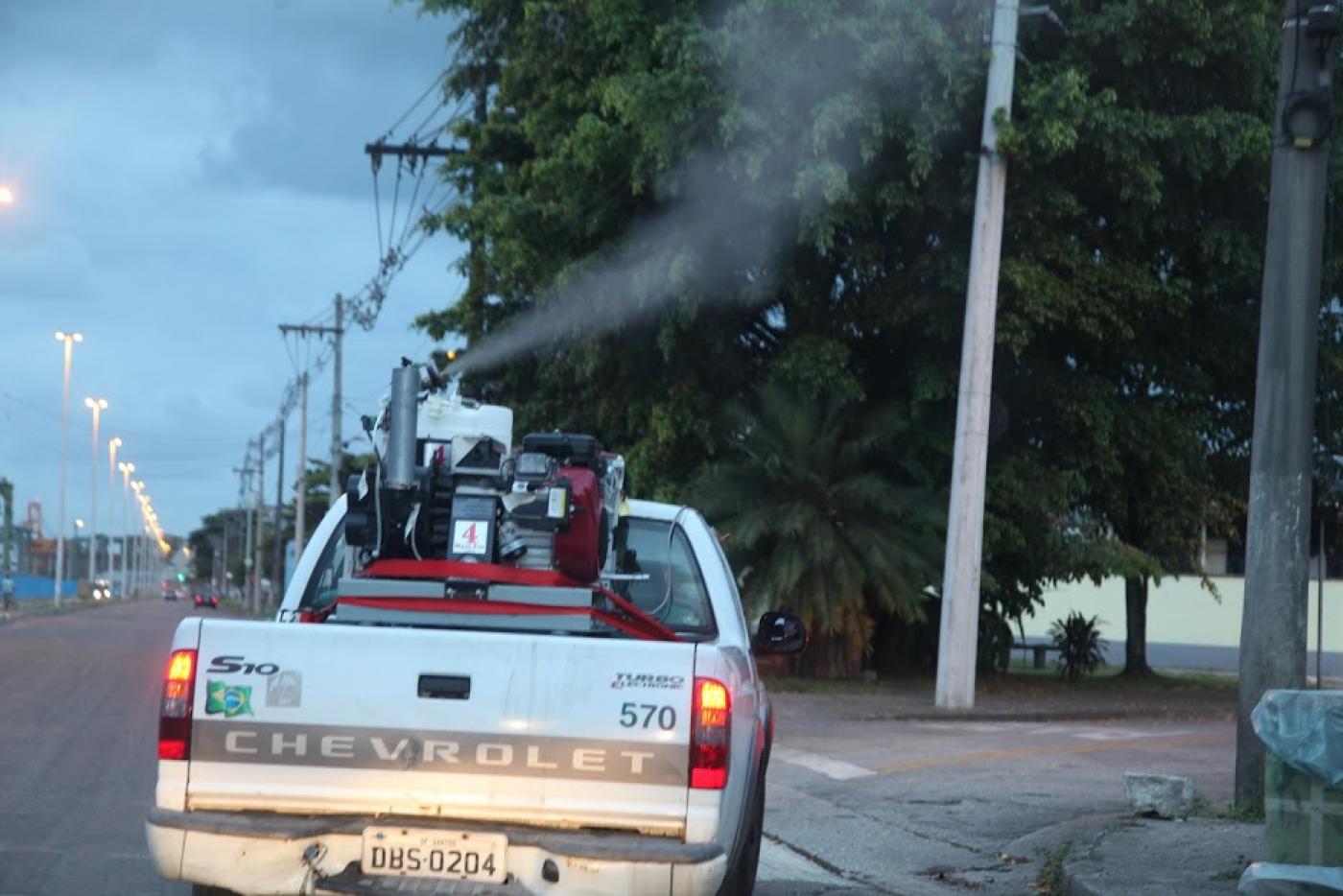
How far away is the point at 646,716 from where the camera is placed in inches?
227

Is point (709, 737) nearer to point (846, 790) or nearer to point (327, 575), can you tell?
point (327, 575)

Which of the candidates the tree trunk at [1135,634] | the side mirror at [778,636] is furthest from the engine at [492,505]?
the tree trunk at [1135,634]

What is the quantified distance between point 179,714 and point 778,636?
121 inches

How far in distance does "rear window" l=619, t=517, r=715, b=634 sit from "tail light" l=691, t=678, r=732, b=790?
85.2 inches

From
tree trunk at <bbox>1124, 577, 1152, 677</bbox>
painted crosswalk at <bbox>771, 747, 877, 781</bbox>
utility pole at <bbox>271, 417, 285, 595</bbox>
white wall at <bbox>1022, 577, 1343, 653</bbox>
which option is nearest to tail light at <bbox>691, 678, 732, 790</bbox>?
painted crosswalk at <bbox>771, 747, 877, 781</bbox>

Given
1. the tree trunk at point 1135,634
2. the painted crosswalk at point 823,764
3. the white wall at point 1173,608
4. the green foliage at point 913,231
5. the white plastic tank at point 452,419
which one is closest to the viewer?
the white plastic tank at point 452,419

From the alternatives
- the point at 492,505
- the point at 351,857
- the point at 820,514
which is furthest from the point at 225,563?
the point at 351,857

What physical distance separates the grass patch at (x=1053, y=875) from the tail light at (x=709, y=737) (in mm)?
3601

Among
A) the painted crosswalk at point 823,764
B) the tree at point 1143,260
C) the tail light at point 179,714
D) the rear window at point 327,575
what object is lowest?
the painted crosswalk at point 823,764

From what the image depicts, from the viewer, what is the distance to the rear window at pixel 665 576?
26.5 ft

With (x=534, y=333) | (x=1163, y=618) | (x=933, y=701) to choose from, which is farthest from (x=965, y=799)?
(x=1163, y=618)

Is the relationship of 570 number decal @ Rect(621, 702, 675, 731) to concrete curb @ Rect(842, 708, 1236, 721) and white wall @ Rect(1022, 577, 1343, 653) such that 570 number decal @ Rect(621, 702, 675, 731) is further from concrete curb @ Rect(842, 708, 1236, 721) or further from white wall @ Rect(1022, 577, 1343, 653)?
white wall @ Rect(1022, 577, 1343, 653)

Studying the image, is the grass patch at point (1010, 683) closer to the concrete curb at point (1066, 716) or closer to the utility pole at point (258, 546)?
the concrete curb at point (1066, 716)

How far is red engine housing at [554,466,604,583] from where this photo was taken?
23.5 ft
